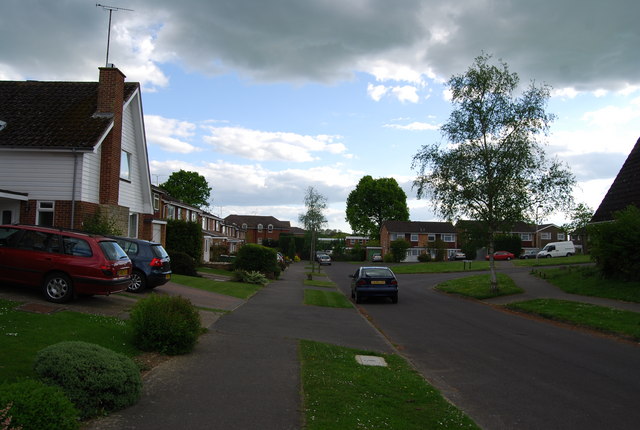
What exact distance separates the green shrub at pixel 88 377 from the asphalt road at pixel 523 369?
4.05 metres

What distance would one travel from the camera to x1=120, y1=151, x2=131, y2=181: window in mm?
20047

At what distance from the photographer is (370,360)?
30.2 ft

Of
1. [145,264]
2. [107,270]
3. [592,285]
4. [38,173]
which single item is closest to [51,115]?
[38,173]

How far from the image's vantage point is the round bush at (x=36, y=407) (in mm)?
3963

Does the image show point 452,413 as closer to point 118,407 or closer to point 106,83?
point 118,407

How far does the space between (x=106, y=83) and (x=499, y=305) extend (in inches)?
691

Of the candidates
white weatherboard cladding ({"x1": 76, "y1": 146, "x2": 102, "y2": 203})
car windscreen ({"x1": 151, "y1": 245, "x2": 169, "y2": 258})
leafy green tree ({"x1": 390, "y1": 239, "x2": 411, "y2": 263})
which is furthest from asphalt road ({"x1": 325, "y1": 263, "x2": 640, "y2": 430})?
leafy green tree ({"x1": 390, "y1": 239, "x2": 411, "y2": 263})

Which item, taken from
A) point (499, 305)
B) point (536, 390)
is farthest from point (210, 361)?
point (499, 305)

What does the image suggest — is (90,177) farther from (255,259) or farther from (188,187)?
(188,187)

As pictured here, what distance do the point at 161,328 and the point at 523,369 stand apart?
20.8 ft

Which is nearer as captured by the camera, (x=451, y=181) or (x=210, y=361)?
(x=210, y=361)

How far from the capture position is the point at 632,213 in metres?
18.8

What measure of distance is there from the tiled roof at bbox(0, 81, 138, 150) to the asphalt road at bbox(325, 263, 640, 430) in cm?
1191

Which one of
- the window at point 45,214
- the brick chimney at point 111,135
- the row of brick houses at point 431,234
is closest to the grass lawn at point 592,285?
the brick chimney at point 111,135
